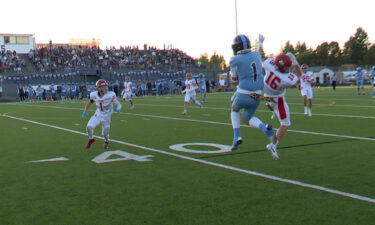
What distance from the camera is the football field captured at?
412 centimetres

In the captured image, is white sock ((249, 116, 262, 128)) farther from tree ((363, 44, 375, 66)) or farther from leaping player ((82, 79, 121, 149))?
tree ((363, 44, 375, 66))

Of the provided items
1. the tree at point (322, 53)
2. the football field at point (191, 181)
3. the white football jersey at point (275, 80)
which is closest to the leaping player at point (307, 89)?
the football field at point (191, 181)

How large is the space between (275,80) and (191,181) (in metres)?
2.19

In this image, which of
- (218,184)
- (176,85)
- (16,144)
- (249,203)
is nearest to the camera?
(249,203)

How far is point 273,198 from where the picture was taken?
15.0 feet

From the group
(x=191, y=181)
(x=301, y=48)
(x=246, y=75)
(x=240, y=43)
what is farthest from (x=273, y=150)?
(x=301, y=48)

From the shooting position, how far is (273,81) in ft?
21.7

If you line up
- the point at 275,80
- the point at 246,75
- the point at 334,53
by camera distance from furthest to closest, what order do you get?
the point at 334,53 → the point at 246,75 → the point at 275,80

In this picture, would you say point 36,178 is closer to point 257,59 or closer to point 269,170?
point 269,170

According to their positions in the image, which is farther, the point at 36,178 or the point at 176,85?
the point at 176,85

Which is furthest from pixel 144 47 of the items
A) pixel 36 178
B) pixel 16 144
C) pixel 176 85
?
pixel 36 178

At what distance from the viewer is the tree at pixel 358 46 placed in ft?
347

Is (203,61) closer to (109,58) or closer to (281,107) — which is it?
(109,58)

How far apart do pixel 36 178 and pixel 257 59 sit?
3.77 m
